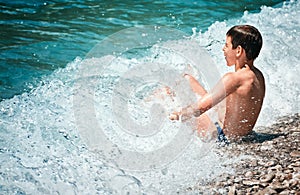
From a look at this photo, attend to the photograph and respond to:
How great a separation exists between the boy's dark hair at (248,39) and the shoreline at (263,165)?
3.32ft

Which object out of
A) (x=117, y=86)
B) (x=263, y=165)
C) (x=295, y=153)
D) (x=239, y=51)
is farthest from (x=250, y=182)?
(x=117, y=86)

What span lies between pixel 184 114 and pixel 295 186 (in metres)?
1.59

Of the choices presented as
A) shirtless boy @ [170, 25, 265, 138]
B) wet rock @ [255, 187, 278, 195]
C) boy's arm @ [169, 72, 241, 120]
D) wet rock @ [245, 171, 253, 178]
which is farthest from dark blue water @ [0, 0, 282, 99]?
wet rock @ [255, 187, 278, 195]

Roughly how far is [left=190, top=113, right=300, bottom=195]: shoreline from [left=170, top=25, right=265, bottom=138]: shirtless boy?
271mm

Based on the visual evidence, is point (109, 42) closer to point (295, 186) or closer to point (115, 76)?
point (115, 76)

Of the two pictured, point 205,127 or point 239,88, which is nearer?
point 239,88

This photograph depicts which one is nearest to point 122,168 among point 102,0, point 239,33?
point 239,33

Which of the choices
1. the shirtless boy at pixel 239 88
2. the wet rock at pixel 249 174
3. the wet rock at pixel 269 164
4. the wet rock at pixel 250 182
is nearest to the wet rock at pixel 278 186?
the wet rock at pixel 250 182

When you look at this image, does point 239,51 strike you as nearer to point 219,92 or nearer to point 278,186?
point 219,92

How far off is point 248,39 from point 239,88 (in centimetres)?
55

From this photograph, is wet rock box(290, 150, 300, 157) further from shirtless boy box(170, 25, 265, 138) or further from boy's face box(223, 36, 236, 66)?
boy's face box(223, 36, 236, 66)

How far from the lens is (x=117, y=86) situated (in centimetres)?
669

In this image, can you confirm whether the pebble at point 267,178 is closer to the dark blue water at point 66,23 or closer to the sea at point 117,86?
the sea at point 117,86

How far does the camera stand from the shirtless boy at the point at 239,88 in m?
4.43
